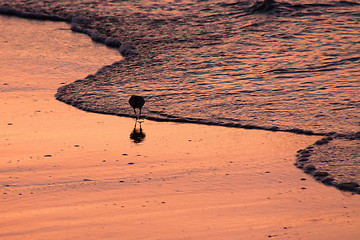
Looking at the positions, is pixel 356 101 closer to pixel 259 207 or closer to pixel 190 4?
pixel 259 207

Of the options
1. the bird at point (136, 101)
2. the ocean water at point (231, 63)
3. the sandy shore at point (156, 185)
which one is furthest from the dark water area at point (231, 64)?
the sandy shore at point (156, 185)

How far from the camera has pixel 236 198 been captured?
4.38m

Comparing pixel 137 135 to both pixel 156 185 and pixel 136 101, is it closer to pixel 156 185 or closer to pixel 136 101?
pixel 136 101

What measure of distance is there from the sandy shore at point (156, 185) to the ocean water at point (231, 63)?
0.60 m

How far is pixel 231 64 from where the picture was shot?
8758mm

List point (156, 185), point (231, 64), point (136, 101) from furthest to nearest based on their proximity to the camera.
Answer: point (231, 64) < point (136, 101) < point (156, 185)

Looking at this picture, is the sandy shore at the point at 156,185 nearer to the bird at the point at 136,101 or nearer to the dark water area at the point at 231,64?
the bird at the point at 136,101

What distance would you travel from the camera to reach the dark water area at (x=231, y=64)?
6691 millimetres

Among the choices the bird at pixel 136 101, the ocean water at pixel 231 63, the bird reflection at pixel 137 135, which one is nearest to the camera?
the bird reflection at pixel 137 135

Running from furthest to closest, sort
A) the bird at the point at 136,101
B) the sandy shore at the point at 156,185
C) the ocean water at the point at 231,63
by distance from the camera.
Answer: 1. the ocean water at the point at 231,63
2. the bird at the point at 136,101
3. the sandy shore at the point at 156,185

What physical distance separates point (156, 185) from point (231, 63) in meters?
4.49

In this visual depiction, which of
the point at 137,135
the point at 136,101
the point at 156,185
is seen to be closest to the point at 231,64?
the point at 136,101

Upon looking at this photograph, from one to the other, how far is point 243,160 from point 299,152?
2.02 ft

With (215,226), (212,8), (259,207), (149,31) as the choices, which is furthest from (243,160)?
(212,8)
